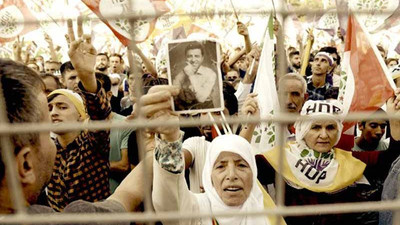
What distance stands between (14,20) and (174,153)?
0.55 metres

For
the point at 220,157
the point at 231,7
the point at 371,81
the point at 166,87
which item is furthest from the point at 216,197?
the point at 231,7

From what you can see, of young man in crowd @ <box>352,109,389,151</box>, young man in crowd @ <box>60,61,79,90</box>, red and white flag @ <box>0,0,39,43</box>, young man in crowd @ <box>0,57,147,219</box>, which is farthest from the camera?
young man in crowd @ <box>60,61,79,90</box>

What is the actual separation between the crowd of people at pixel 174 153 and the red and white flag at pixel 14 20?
0.04 meters

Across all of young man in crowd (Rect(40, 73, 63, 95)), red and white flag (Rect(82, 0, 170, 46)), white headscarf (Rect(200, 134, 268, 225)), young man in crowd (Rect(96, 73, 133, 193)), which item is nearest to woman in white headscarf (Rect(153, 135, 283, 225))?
white headscarf (Rect(200, 134, 268, 225))

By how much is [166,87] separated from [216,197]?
73 cm

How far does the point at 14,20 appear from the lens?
33 centimetres

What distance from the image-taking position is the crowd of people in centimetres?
50

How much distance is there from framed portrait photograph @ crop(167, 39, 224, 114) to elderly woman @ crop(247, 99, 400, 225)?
84cm

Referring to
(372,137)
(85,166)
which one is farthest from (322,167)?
(85,166)

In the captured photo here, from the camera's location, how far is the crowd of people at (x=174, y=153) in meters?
0.50

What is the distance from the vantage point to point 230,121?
293 millimetres

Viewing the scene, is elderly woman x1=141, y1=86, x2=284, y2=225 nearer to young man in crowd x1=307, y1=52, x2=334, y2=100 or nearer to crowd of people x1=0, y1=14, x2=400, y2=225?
crowd of people x1=0, y1=14, x2=400, y2=225

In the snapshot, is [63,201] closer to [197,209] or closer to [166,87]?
[197,209]

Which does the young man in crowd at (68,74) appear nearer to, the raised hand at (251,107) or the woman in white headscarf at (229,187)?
the woman in white headscarf at (229,187)
